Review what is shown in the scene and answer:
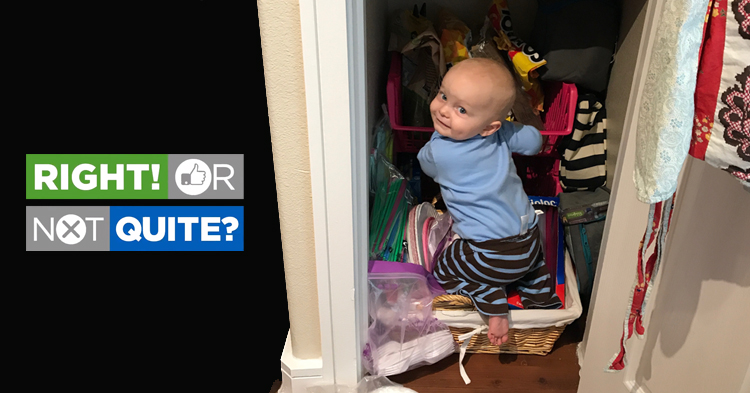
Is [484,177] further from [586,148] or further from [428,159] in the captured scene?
[586,148]

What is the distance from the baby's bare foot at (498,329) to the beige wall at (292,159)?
438 mm

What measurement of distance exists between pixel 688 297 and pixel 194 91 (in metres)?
0.96

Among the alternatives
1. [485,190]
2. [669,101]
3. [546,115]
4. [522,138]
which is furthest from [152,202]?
[546,115]

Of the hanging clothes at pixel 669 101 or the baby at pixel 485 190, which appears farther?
the baby at pixel 485 190

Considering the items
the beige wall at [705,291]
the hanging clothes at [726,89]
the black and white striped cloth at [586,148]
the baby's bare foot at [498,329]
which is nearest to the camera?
the hanging clothes at [726,89]

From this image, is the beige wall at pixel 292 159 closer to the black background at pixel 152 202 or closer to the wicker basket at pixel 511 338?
the black background at pixel 152 202

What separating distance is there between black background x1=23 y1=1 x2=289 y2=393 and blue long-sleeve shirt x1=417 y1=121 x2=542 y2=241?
42 cm

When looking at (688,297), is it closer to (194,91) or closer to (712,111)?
(712,111)

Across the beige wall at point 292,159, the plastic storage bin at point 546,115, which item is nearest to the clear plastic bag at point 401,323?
the beige wall at point 292,159

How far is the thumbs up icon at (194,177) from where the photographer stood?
120 cm

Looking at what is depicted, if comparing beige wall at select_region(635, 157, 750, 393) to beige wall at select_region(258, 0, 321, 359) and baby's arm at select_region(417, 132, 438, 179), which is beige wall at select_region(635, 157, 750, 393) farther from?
beige wall at select_region(258, 0, 321, 359)

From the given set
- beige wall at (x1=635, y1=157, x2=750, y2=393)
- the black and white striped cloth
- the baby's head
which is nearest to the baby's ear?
the baby's head

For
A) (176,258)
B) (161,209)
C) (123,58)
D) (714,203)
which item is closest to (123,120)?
(123,58)

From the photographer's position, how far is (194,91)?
104 centimetres
